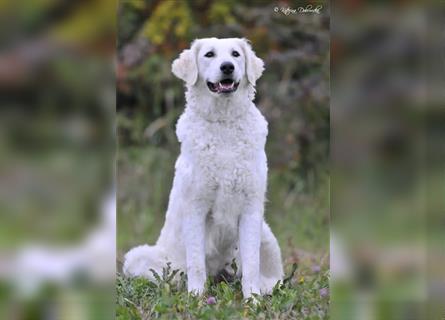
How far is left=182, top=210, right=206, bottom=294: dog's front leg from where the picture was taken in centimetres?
339

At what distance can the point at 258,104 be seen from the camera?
5402mm

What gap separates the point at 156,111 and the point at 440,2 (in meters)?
3.25

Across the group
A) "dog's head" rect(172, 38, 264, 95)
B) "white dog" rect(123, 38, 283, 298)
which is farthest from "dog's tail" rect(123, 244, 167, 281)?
"dog's head" rect(172, 38, 264, 95)

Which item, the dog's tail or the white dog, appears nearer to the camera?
the white dog

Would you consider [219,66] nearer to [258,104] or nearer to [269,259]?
[269,259]

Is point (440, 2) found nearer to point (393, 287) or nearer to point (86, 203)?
point (393, 287)

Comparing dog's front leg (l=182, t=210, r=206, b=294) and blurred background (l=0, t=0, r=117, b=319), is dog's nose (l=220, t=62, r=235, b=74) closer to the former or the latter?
dog's front leg (l=182, t=210, r=206, b=294)

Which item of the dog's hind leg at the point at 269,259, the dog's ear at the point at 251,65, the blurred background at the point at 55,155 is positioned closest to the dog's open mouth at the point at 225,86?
the dog's ear at the point at 251,65

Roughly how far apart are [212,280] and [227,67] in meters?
1.14

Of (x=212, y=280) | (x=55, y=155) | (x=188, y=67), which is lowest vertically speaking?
(x=212, y=280)

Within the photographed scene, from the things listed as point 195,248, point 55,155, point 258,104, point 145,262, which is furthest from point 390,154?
point 258,104

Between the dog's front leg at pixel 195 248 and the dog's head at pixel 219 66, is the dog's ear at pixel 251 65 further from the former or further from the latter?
the dog's front leg at pixel 195 248

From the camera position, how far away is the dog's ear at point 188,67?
339cm

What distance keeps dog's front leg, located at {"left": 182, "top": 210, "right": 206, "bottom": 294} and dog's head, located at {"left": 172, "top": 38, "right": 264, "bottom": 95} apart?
0.66 m
